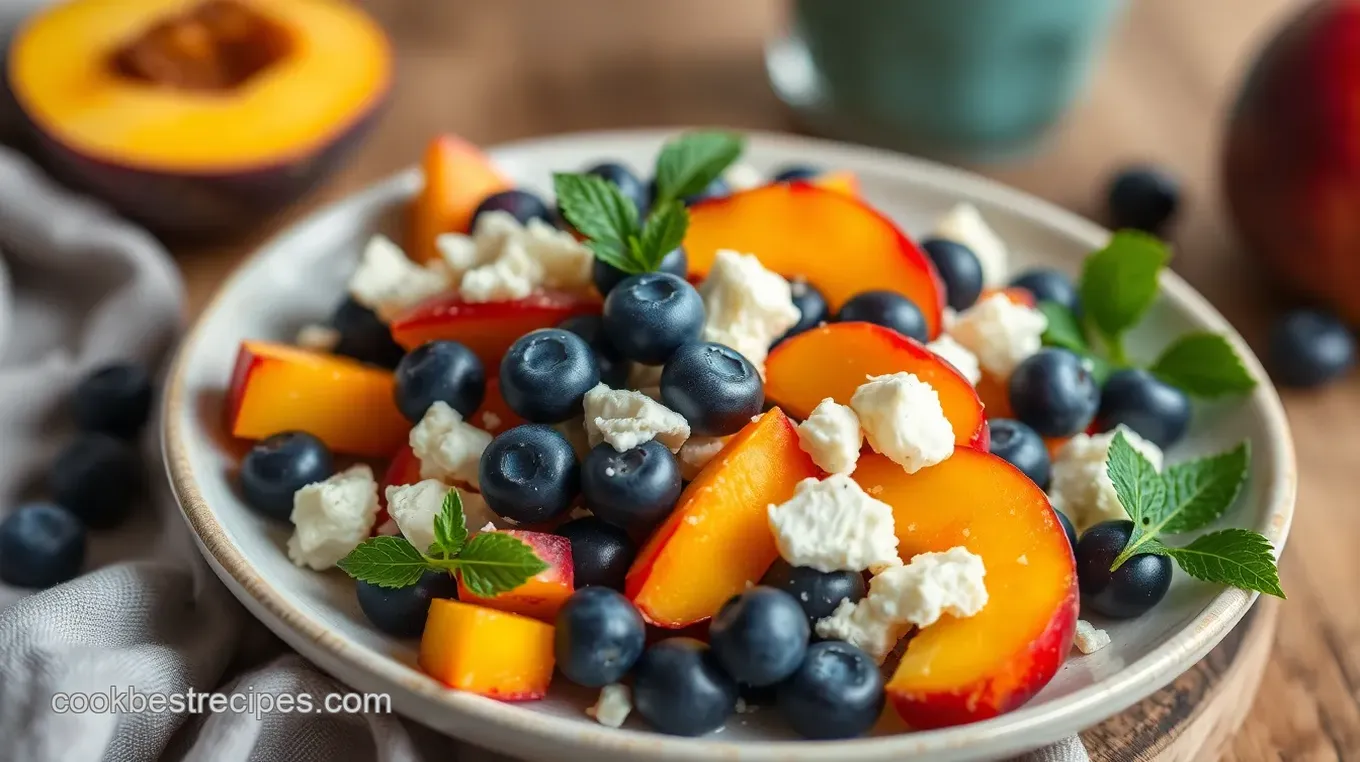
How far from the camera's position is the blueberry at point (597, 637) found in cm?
106

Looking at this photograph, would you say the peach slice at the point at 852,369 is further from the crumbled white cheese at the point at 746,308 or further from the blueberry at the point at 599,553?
the blueberry at the point at 599,553

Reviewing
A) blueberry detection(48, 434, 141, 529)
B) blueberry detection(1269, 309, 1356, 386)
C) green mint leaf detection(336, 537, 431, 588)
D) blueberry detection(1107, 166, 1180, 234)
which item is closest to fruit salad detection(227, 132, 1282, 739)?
green mint leaf detection(336, 537, 431, 588)

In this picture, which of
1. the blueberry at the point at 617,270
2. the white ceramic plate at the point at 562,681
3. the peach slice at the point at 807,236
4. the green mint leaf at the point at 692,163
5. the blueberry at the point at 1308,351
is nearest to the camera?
the white ceramic plate at the point at 562,681

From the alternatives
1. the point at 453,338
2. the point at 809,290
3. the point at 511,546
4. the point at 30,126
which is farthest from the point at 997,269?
the point at 30,126

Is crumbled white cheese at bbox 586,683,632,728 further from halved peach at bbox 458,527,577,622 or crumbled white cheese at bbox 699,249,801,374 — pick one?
crumbled white cheese at bbox 699,249,801,374

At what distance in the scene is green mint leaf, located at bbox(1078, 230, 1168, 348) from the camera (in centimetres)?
158

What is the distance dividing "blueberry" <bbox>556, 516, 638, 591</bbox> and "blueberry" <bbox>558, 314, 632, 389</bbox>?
0.19m

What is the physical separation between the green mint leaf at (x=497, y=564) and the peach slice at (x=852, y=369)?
35 centimetres

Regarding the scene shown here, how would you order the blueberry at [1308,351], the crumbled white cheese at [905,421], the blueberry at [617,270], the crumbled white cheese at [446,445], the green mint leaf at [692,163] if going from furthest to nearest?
the blueberry at [1308,351], the green mint leaf at [692,163], the blueberry at [617,270], the crumbled white cheese at [446,445], the crumbled white cheese at [905,421]

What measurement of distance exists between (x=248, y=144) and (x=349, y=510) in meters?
0.93

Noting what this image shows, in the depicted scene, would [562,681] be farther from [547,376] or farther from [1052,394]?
[1052,394]

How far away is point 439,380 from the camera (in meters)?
1.30

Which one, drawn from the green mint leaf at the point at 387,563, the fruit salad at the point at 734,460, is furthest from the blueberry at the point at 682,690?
the green mint leaf at the point at 387,563

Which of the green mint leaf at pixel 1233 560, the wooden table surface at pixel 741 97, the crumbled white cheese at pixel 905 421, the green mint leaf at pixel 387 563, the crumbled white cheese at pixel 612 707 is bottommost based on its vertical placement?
the wooden table surface at pixel 741 97
